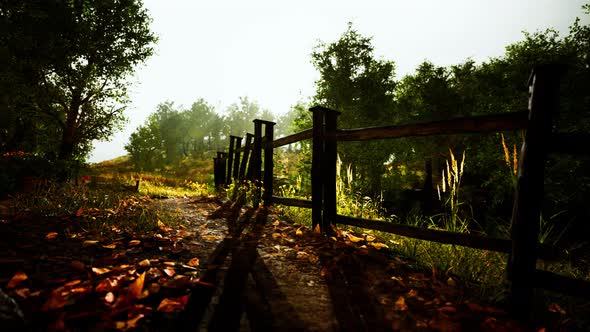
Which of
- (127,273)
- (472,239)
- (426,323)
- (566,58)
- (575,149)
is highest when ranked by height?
(566,58)

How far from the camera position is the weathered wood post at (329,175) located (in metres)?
3.52

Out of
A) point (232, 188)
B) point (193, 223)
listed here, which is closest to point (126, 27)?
point (232, 188)

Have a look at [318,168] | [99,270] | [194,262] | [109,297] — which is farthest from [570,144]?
[99,270]

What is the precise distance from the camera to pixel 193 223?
4.17 m

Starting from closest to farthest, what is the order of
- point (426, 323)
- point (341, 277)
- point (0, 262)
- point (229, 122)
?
point (426, 323) → point (0, 262) → point (341, 277) → point (229, 122)

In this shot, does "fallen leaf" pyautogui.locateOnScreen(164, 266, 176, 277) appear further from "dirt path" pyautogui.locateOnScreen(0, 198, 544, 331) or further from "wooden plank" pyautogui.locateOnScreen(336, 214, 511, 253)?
"wooden plank" pyautogui.locateOnScreen(336, 214, 511, 253)

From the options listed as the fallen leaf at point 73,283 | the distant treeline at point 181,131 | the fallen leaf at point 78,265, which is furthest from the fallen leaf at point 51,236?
the distant treeline at point 181,131

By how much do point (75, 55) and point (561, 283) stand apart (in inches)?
686

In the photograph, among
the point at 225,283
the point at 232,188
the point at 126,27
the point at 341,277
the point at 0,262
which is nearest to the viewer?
the point at 0,262

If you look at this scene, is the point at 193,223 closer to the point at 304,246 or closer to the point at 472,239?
the point at 304,246

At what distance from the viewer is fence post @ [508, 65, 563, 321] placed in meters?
1.74

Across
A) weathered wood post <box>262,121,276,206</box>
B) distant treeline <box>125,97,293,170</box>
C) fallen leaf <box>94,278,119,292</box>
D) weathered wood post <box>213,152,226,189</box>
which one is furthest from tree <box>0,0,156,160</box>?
distant treeline <box>125,97,293,170</box>

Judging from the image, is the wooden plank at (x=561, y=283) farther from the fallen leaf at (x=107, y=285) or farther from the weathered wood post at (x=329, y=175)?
the fallen leaf at (x=107, y=285)

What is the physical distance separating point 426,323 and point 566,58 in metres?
19.9
